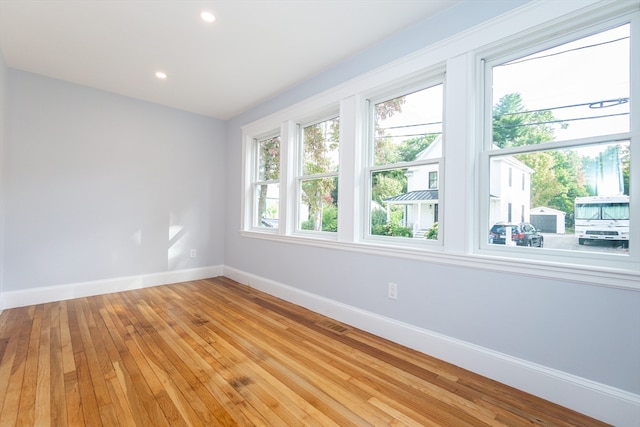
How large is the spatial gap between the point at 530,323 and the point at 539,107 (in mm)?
1380

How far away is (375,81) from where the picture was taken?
2.59 m

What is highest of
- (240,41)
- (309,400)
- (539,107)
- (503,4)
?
(240,41)

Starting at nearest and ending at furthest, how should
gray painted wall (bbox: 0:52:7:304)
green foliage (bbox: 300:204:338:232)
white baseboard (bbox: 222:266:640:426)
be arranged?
white baseboard (bbox: 222:266:640:426) → gray painted wall (bbox: 0:52:7:304) → green foliage (bbox: 300:204:338:232)

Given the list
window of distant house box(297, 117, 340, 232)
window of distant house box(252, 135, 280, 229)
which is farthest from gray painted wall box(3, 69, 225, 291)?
window of distant house box(297, 117, 340, 232)

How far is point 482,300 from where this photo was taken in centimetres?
194

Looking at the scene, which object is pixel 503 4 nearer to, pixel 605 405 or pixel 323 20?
pixel 323 20

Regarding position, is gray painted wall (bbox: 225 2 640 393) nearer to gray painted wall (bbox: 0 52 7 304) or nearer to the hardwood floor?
the hardwood floor

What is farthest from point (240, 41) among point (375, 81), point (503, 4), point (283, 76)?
point (503, 4)

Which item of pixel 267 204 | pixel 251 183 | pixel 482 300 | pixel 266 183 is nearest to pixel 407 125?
pixel 482 300

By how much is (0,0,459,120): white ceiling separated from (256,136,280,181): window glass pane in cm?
82

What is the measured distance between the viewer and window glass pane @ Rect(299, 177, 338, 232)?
3148mm

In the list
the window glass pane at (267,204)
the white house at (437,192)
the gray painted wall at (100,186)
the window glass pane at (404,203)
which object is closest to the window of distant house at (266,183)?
the window glass pane at (267,204)

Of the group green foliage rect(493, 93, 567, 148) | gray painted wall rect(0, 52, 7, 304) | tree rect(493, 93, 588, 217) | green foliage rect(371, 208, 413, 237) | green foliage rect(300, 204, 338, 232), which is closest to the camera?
tree rect(493, 93, 588, 217)

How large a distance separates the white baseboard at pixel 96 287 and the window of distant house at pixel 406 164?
3.10 m
